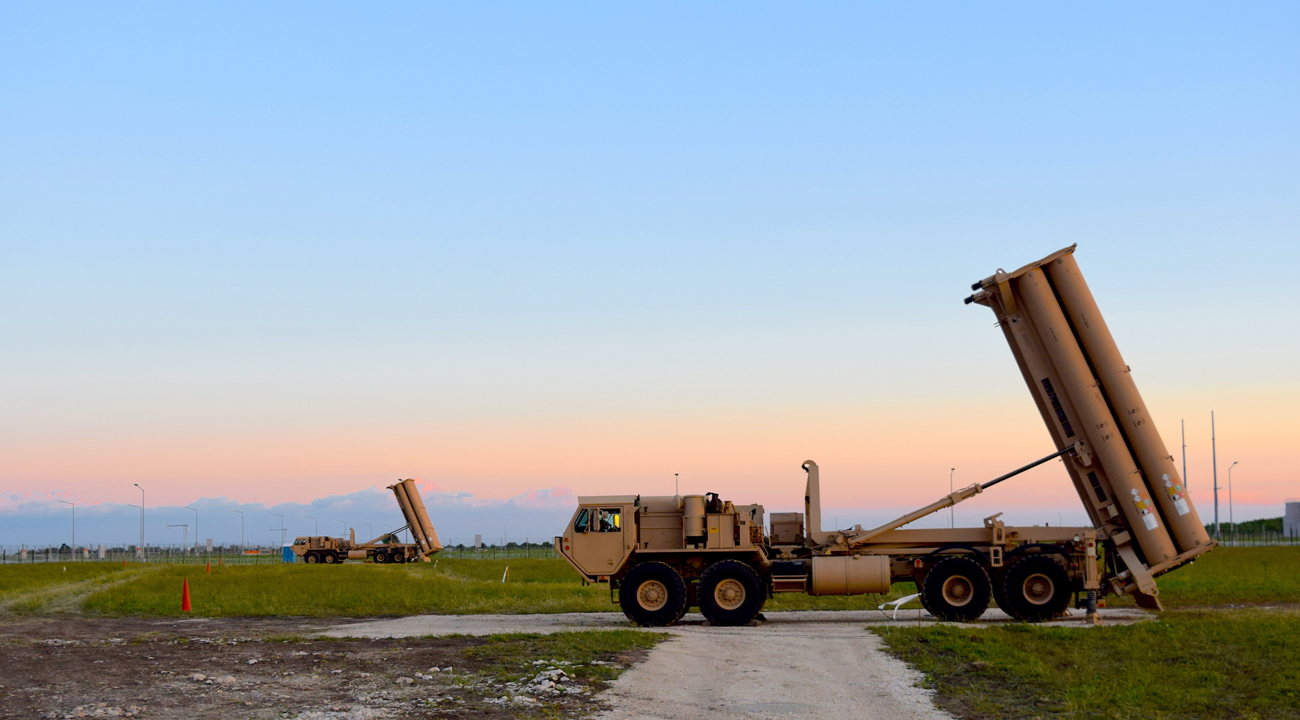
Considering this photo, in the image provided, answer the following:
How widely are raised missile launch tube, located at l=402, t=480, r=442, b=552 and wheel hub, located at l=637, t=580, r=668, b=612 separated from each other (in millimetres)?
44972

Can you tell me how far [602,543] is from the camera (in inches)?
944

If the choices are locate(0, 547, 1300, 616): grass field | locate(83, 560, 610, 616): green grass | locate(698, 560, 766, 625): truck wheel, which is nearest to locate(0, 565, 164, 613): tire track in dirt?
locate(0, 547, 1300, 616): grass field

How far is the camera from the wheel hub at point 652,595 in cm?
2353

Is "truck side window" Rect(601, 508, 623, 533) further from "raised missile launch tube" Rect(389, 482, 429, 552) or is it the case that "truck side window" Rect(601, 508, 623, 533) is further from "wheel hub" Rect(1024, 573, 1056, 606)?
"raised missile launch tube" Rect(389, 482, 429, 552)

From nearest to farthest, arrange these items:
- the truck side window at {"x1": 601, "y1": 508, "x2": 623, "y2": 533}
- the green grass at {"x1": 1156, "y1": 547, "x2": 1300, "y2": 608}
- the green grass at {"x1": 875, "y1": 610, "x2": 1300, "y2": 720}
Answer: the green grass at {"x1": 875, "y1": 610, "x2": 1300, "y2": 720} < the truck side window at {"x1": 601, "y1": 508, "x2": 623, "y2": 533} < the green grass at {"x1": 1156, "y1": 547, "x2": 1300, "y2": 608}

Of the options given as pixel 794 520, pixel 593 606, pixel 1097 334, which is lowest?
pixel 593 606

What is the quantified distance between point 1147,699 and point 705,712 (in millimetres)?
5085

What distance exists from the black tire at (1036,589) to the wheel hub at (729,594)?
5361mm

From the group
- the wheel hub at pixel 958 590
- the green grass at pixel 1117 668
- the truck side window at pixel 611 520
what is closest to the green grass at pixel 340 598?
the truck side window at pixel 611 520

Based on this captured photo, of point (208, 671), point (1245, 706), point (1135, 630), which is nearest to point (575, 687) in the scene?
point (208, 671)

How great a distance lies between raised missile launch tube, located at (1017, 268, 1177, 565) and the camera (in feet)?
73.2

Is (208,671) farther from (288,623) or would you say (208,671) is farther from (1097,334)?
(1097,334)

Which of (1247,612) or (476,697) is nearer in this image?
Answer: (476,697)

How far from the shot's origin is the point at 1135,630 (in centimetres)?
1959
